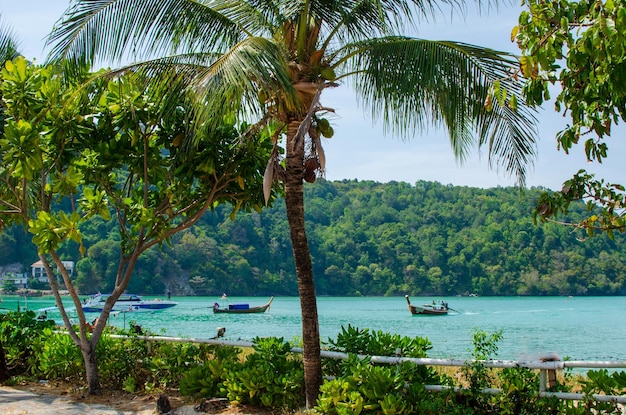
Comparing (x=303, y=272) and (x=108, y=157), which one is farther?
(x=108, y=157)

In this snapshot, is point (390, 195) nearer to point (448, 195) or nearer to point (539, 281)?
point (448, 195)

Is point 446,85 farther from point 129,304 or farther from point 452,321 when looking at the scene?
point 129,304

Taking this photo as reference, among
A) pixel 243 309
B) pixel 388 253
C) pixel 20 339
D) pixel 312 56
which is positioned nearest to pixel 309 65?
pixel 312 56

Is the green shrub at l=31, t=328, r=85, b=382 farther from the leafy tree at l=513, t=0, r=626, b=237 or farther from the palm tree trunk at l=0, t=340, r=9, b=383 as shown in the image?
the leafy tree at l=513, t=0, r=626, b=237

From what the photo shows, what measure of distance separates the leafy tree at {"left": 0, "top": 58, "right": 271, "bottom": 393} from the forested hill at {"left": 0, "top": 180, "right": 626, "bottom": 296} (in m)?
56.7

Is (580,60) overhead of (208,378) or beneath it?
overhead

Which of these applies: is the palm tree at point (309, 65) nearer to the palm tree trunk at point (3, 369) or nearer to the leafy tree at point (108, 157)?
the leafy tree at point (108, 157)

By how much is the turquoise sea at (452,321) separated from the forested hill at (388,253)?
2.36m

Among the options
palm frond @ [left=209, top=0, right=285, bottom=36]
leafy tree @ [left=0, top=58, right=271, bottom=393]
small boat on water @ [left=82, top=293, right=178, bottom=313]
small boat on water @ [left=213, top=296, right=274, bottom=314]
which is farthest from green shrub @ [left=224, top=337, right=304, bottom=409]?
small boat on water @ [left=82, top=293, right=178, bottom=313]

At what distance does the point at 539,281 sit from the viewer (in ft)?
242

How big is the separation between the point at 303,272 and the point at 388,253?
65.1m

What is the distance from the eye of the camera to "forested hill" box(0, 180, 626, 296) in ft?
223

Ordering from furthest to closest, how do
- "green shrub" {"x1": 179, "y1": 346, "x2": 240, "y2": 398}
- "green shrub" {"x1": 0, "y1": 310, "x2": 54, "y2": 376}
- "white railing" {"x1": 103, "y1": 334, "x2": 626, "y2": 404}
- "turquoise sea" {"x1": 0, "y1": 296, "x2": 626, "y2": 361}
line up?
"turquoise sea" {"x1": 0, "y1": 296, "x2": 626, "y2": 361}
"green shrub" {"x1": 0, "y1": 310, "x2": 54, "y2": 376}
"green shrub" {"x1": 179, "y1": 346, "x2": 240, "y2": 398}
"white railing" {"x1": 103, "y1": 334, "x2": 626, "y2": 404}

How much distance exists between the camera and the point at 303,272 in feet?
25.4
